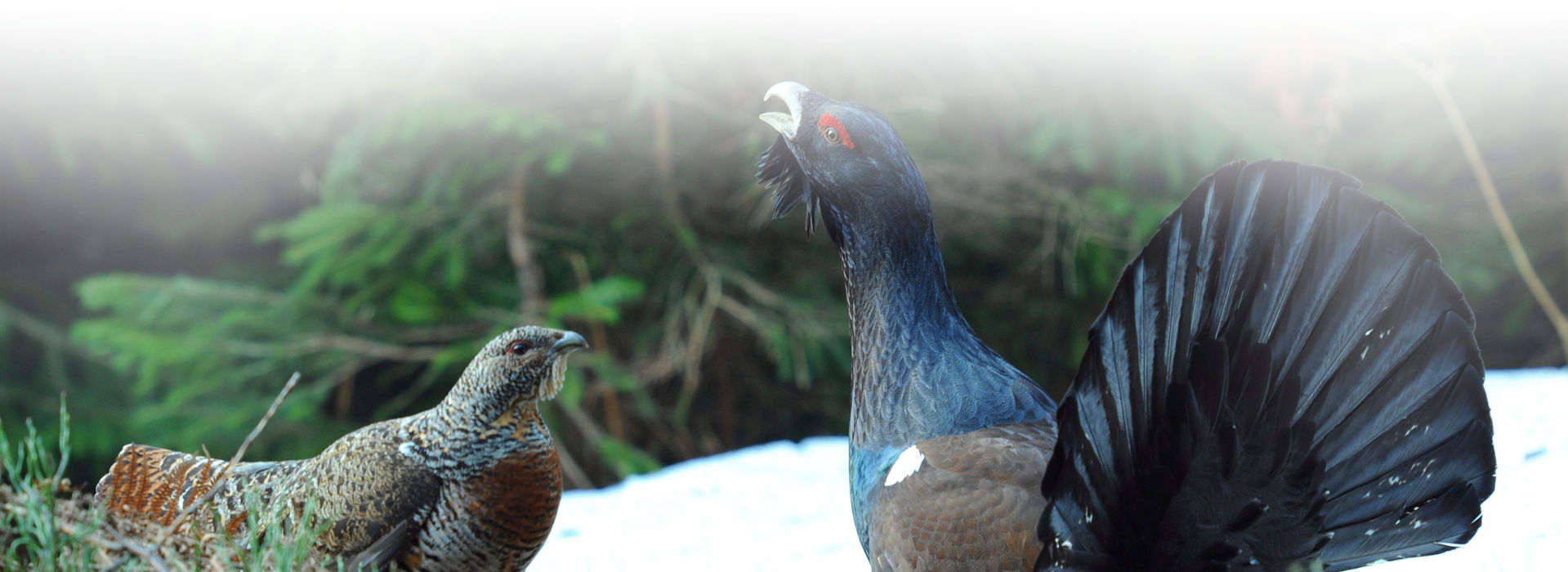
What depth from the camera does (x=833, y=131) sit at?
1.91 metres

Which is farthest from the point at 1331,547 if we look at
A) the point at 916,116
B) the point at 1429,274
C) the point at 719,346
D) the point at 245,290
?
the point at 245,290

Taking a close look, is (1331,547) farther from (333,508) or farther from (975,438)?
(333,508)

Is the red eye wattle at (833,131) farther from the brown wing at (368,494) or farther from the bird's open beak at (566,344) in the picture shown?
the brown wing at (368,494)

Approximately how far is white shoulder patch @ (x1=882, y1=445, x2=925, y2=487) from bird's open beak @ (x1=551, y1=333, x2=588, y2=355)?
0.79 metres

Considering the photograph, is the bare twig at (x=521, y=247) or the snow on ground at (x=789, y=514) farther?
the bare twig at (x=521, y=247)

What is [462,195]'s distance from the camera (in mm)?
4969

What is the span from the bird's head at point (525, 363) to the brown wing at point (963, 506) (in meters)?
0.83

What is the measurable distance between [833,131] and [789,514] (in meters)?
1.46

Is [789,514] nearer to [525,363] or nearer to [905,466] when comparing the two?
[525,363]

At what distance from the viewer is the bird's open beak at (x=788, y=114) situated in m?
1.99

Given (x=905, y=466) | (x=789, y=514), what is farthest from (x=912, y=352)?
(x=789, y=514)

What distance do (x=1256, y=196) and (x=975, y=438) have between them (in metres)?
0.65

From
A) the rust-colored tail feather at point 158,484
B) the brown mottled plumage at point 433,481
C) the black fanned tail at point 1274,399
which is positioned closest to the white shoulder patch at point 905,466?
the black fanned tail at point 1274,399

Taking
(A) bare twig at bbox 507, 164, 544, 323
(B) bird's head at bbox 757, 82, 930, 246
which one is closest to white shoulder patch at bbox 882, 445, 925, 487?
(B) bird's head at bbox 757, 82, 930, 246
